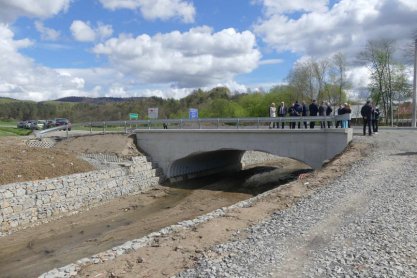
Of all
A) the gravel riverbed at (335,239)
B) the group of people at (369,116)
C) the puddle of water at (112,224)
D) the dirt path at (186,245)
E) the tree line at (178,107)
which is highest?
the tree line at (178,107)

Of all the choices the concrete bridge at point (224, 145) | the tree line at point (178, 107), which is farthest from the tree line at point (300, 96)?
the concrete bridge at point (224, 145)

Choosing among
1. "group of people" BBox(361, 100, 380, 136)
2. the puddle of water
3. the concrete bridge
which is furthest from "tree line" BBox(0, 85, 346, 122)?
the puddle of water

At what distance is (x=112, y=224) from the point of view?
17.8 metres

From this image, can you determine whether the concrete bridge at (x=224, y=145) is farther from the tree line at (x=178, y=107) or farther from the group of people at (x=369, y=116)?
the tree line at (x=178, y=107)

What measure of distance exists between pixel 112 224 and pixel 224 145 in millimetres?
9629

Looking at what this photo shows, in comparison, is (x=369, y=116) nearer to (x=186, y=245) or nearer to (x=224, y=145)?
(x=224, y=145)

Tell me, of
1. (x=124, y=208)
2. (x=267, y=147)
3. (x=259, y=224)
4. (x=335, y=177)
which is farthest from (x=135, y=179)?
(x=259, y=224)

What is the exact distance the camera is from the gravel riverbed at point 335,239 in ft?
23.3

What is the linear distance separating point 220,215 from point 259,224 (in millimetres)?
1569

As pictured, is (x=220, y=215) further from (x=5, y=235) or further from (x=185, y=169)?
(x=185, y=169)

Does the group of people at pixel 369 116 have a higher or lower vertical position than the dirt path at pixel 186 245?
higher

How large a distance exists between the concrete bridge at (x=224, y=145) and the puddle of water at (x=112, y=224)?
80.6 inches

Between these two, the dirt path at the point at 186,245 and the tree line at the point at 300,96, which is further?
the tree line at the point at 300,96

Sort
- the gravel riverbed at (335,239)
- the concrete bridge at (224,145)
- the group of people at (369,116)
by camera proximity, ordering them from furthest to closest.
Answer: the concrete bridge at (224,145), the group of people at (369,116), the gravel riverbed at (335,239)
